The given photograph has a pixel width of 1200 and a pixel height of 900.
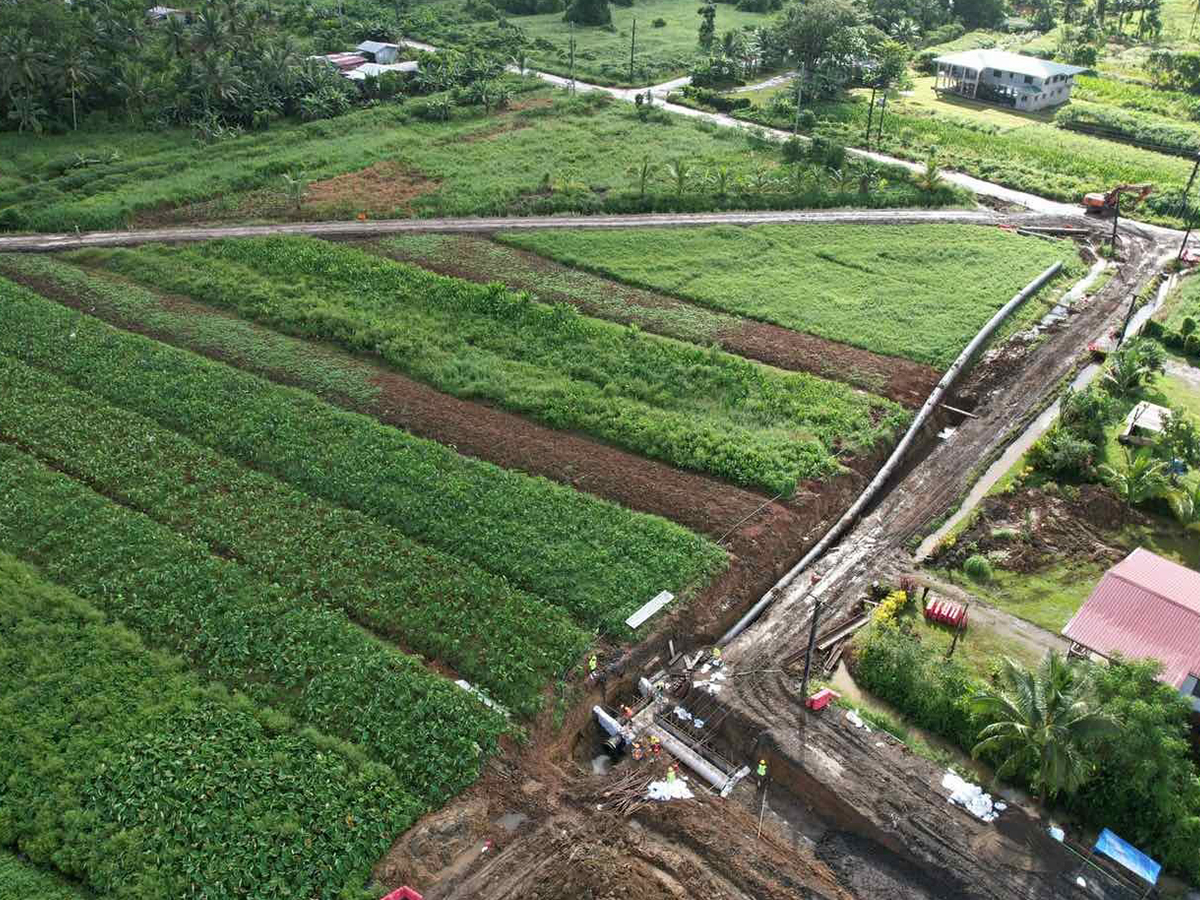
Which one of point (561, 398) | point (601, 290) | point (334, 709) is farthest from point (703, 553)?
point (601, 290)

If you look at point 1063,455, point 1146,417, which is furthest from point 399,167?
point 1146,417

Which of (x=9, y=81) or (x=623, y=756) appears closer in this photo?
(x=623, y=756)

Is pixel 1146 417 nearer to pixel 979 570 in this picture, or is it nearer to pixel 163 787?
pixel 979 570

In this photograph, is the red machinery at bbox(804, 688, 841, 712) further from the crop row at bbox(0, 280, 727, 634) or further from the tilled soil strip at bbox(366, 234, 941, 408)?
the tilled soil strip at bbox(366, 234, 941, 408)

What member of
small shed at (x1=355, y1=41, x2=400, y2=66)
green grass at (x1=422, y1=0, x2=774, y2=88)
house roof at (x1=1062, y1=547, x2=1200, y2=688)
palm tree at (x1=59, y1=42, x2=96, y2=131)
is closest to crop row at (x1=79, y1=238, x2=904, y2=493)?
house roof at (x1=1062, y1=547, x2=1200, y2=688)

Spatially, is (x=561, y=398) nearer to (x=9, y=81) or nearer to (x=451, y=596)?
(x=451, y=596)

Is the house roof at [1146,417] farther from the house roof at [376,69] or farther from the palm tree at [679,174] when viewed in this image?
the house roof at [376,69]

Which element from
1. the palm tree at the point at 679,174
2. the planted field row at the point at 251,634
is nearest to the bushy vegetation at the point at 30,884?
the planted field row at the point at 251,634
